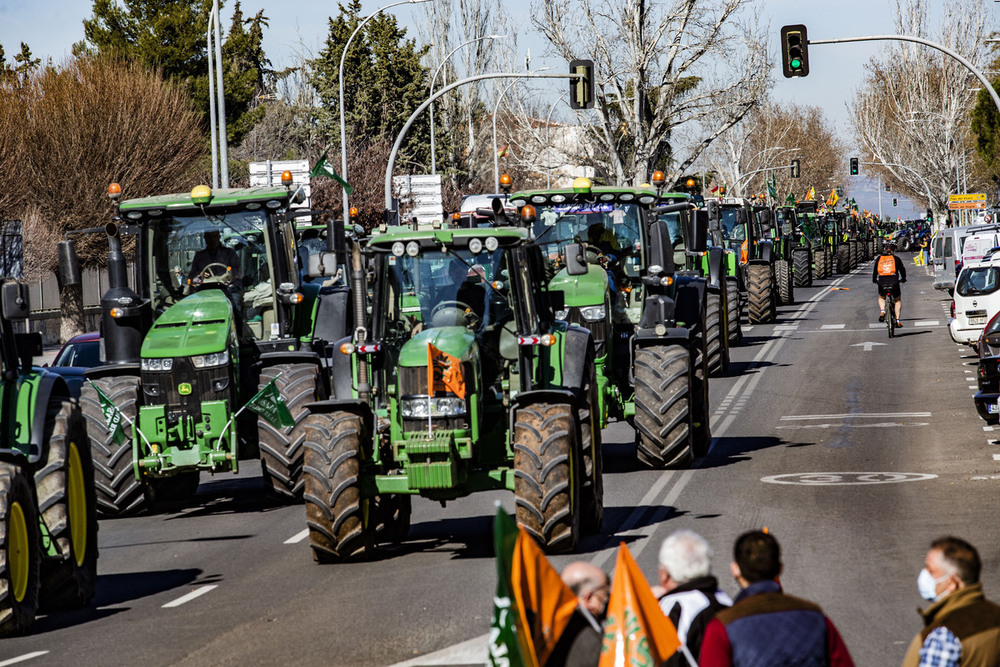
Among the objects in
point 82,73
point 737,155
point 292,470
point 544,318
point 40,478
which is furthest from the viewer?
point 737,155

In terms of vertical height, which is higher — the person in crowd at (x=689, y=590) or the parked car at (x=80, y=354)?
the person in crowd at (x=689, y=590)

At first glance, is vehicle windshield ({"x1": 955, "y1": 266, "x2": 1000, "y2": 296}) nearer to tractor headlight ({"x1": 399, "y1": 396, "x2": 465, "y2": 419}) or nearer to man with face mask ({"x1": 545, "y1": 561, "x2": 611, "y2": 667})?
tractor headlight ({"x1": 399, "y1": 396, "x2": 465, "y2": 419})

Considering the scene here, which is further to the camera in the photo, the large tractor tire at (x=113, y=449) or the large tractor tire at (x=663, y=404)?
the large tractor tire at (x=663, y=404)

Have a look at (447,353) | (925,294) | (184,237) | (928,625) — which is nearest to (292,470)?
(184,237)

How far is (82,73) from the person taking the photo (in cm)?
3900

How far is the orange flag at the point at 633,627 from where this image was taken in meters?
5.45

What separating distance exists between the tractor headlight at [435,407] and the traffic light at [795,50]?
1831 centimetres

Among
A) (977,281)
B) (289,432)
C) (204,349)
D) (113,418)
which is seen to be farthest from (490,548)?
(977,281)

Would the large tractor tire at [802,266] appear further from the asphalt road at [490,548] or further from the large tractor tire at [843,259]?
the asphalt road at [490,548]

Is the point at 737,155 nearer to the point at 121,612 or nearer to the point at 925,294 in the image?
the point at 925,294

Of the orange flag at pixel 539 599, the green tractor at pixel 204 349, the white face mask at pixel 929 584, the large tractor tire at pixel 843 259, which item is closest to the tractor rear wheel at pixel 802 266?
the large tractor tire at pixel 843 259

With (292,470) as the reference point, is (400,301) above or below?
above

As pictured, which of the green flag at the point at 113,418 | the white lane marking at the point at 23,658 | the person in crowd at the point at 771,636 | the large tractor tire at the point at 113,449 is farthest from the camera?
the large tractor tire at the point at 113,449

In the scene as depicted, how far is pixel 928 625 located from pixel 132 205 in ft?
36.5
